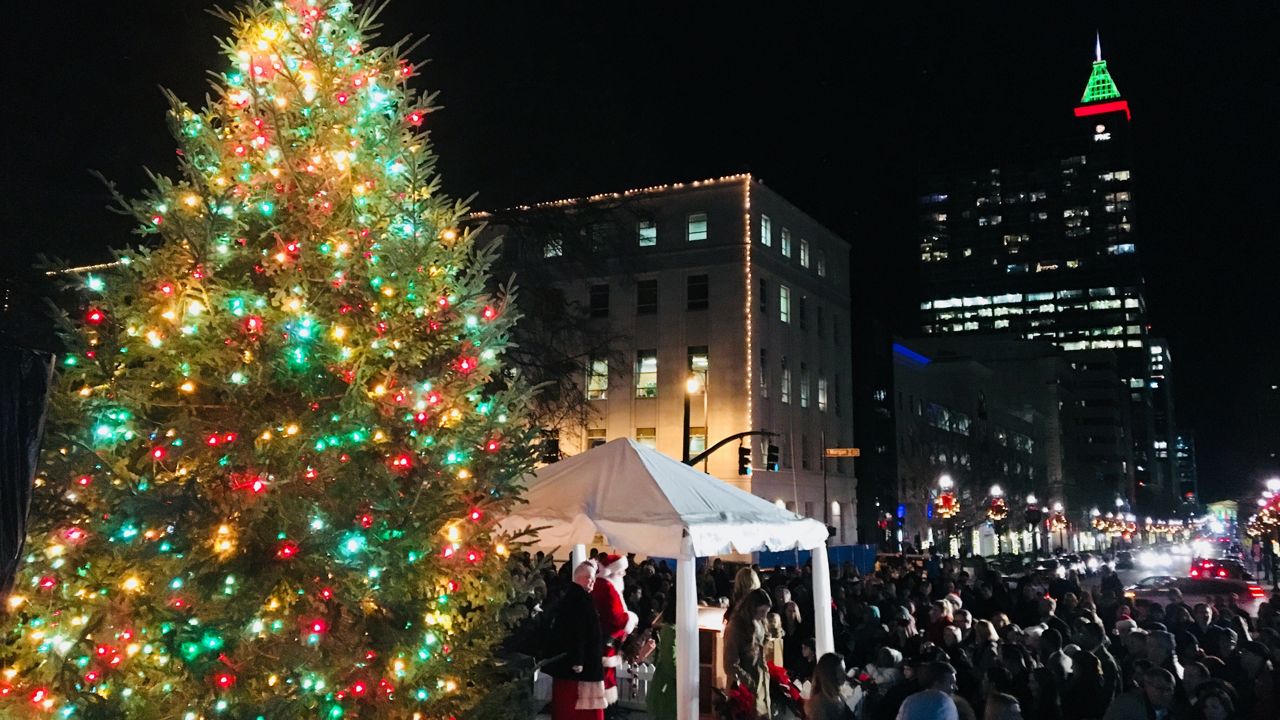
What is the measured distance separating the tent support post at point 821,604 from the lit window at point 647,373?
3523 cm

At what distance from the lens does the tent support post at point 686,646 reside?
984cm

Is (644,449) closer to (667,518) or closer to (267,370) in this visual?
(667,518)

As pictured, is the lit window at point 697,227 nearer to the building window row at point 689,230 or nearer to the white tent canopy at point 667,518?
the building window row at point 689,230

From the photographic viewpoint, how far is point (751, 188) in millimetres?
47969

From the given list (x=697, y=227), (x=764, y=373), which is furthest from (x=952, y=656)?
(x=697, y=227)

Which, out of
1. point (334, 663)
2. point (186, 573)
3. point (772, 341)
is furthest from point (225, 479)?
point (772, 341)

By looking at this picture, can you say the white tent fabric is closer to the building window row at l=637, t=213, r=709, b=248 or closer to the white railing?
the white railing

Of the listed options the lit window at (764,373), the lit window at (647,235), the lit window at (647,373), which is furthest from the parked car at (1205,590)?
the lit window at (647,235)

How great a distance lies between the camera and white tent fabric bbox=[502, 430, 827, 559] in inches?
391

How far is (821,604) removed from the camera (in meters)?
12.1

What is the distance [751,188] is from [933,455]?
34.8 meters

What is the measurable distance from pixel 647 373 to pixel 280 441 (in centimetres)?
4218

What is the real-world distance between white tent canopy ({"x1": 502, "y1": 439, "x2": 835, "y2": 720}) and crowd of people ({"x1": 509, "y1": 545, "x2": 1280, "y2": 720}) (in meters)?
0.50

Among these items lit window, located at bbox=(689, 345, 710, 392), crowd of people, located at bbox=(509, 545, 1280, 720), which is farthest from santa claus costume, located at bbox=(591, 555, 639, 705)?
lit window, located at bbox=(689, 345, 710, 392)
